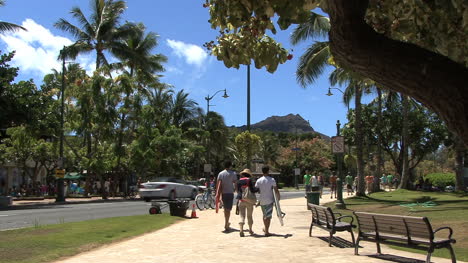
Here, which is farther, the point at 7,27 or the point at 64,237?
the point at 7,27

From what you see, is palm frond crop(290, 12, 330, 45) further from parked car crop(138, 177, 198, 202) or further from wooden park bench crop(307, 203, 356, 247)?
wooden park bench crop(307, 203, 356, 247)

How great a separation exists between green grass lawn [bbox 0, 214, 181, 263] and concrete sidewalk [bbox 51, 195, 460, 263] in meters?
0.42

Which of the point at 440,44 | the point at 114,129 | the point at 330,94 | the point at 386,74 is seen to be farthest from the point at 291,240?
the point at 330,94

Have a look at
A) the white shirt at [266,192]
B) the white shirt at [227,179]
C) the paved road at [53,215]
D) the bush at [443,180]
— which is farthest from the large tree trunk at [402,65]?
the bush at [443,180]

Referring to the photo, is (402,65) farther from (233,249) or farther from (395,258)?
(233,249)

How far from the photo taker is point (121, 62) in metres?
41.1

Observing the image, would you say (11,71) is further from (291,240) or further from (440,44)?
(440,44)

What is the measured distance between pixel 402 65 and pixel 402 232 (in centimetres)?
509

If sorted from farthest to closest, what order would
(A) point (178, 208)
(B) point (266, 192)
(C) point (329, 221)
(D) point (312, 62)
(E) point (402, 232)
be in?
(D) point (312, 62) → (A) point (178, 208) → (B) point (266, 192) → (C) point (329, 221) → (E) point (402, 232)

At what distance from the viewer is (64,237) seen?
415 inches

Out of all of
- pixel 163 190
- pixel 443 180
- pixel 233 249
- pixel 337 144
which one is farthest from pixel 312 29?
pixel 443 180

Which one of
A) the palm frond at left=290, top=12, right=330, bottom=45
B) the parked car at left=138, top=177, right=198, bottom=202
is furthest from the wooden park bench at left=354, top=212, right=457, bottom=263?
the parked car at left=138, top=177, right=198, bottom=202

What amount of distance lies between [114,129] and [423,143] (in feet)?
91.6

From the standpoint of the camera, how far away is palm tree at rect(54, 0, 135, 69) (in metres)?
37.8
